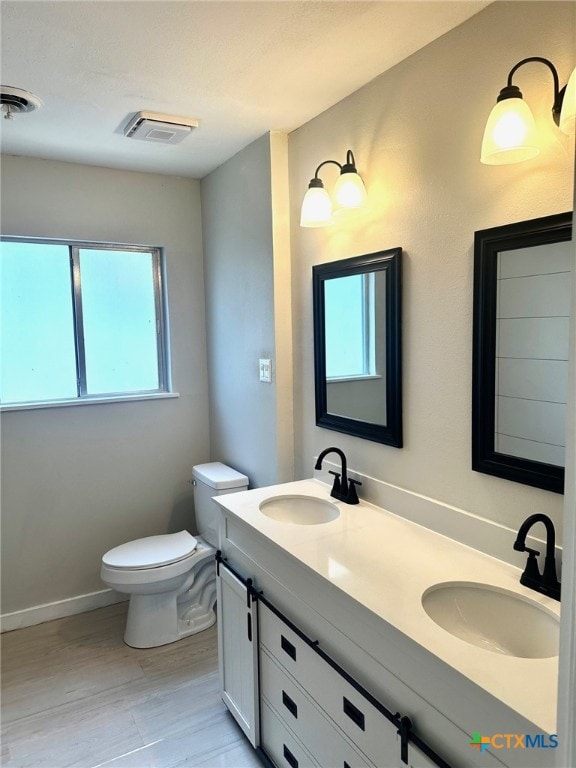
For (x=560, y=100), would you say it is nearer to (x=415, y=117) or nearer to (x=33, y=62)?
(x=415, y=117)

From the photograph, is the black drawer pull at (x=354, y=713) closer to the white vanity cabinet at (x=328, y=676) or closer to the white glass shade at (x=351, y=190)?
the white vanity cabinet at (x=328, y=676)

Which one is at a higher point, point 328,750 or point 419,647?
point 419,647

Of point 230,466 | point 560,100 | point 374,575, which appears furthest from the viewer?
point 230,466

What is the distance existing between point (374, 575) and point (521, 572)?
40 cm

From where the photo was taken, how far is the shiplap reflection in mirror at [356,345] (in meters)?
1.92

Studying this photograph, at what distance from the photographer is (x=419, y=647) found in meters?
1.08

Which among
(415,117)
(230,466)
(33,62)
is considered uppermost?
(33,62)

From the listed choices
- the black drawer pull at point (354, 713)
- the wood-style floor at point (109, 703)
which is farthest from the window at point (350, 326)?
the wood-style floor at point (109, 703)

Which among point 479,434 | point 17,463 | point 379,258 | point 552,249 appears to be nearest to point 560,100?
point 552,249

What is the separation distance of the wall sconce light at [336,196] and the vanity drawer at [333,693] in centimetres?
143

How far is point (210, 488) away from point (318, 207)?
1539 mm

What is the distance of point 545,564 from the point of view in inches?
51.1

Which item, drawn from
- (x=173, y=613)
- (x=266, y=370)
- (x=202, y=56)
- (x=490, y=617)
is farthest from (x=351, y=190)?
(x=173, y=613)

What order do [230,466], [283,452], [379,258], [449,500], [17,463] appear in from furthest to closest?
[230,466], [17,463], [283,452], [379,258], [449,500]
